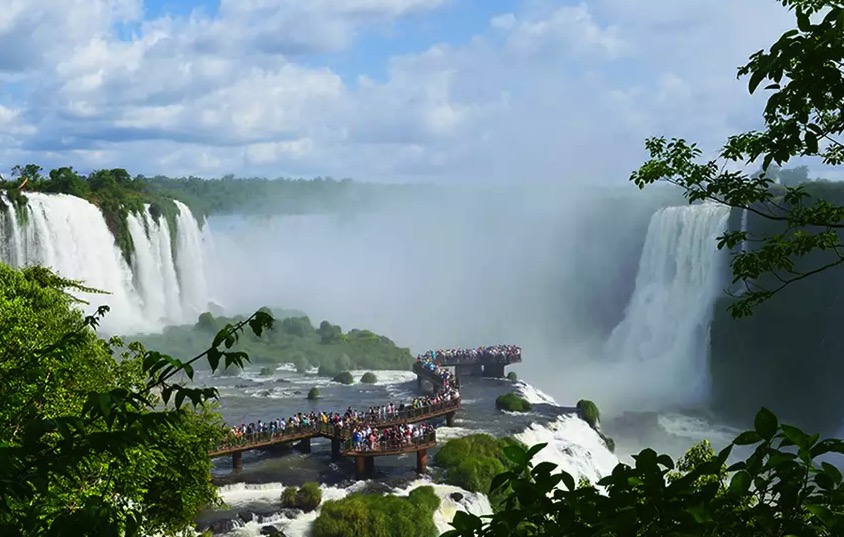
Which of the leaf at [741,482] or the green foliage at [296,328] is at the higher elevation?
the leaf at [741,482]

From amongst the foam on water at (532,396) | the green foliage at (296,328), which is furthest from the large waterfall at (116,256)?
→ the foam on water at (532,396)

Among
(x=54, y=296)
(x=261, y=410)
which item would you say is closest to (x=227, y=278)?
(x=261, y=410)

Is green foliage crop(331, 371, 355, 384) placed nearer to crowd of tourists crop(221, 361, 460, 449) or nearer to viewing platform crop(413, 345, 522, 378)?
viewing platform crop(413, 345, 522, 378)

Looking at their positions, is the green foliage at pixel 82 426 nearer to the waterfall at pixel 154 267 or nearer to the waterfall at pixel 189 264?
the waterfall at pixel 154 267

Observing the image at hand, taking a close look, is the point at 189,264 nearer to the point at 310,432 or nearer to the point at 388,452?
the point at 310,432

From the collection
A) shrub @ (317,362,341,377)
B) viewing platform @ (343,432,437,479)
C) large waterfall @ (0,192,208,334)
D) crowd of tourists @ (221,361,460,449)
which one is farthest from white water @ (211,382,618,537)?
large waterfall @ (0,192,208,334)

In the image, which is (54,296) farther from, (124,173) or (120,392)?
(124,173)
